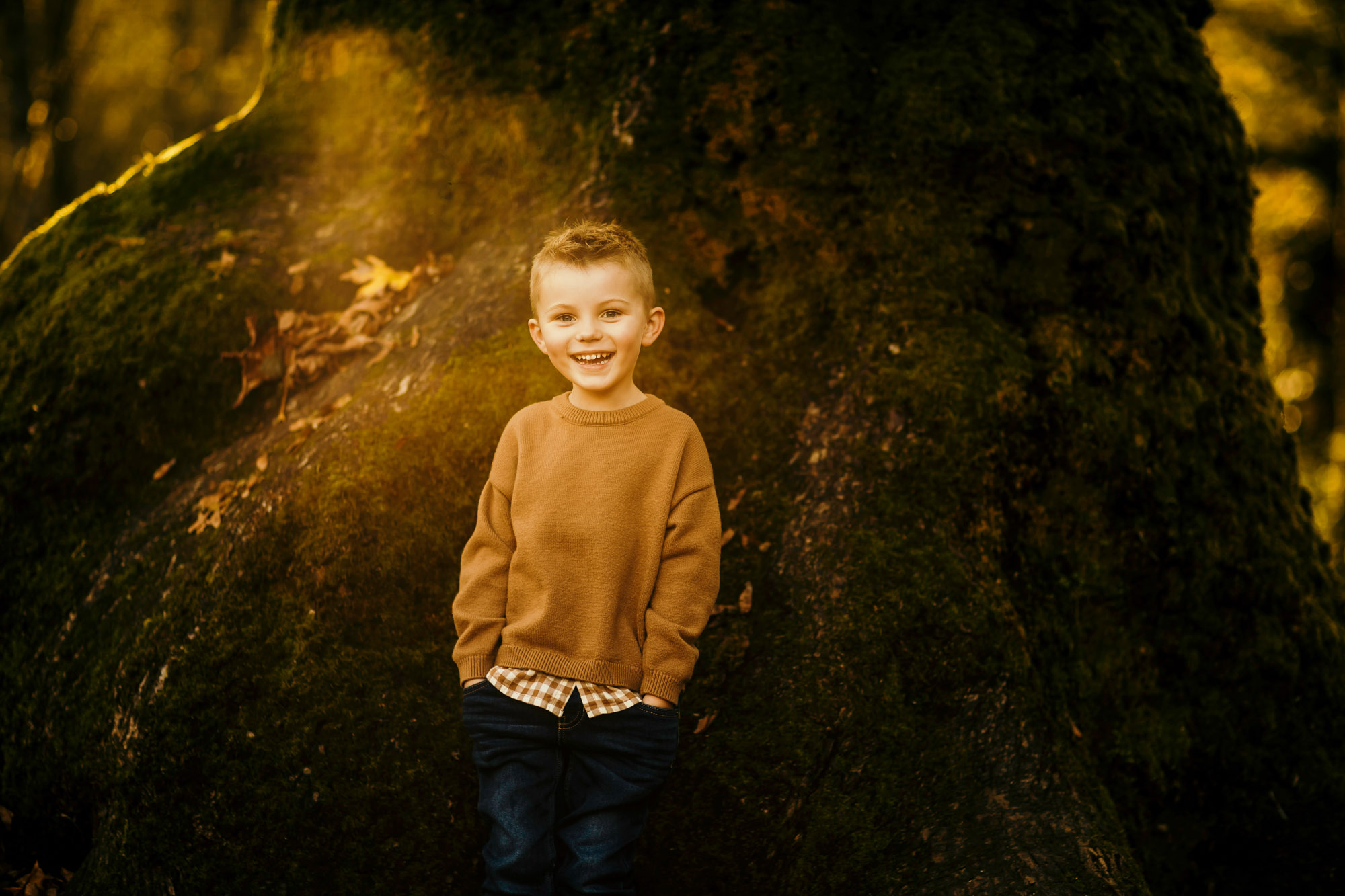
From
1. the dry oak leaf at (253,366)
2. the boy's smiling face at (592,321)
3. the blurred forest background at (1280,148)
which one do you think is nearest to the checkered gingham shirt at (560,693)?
the boy's smiling face at (592,321)

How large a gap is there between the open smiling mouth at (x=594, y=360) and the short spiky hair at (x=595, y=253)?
0.20 metres

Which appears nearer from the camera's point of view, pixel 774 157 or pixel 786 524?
pixel 786 524

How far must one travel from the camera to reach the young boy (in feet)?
6.98

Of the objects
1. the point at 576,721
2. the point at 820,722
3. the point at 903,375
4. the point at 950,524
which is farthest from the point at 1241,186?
the point at 576,721

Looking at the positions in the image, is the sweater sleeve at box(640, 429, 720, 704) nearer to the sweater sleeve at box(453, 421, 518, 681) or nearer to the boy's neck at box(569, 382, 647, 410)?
the boy's neck at box(569, 382, 647, 410)

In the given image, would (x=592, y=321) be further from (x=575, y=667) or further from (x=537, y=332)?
(x=575, y=667)

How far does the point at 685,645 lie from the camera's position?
214 centimetres

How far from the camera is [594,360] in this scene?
7.07ft

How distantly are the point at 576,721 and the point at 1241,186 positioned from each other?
4031 mm

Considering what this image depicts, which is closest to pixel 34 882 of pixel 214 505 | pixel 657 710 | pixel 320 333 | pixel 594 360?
pixel 214 505

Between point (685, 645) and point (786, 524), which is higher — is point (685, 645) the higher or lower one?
the lower one

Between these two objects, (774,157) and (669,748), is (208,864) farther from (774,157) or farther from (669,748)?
(774,157)

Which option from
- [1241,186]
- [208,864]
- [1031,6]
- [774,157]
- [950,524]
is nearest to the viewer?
[208,864]

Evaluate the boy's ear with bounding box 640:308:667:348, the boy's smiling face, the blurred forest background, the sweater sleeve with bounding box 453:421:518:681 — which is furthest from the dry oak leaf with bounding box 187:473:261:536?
the blurred forest background
